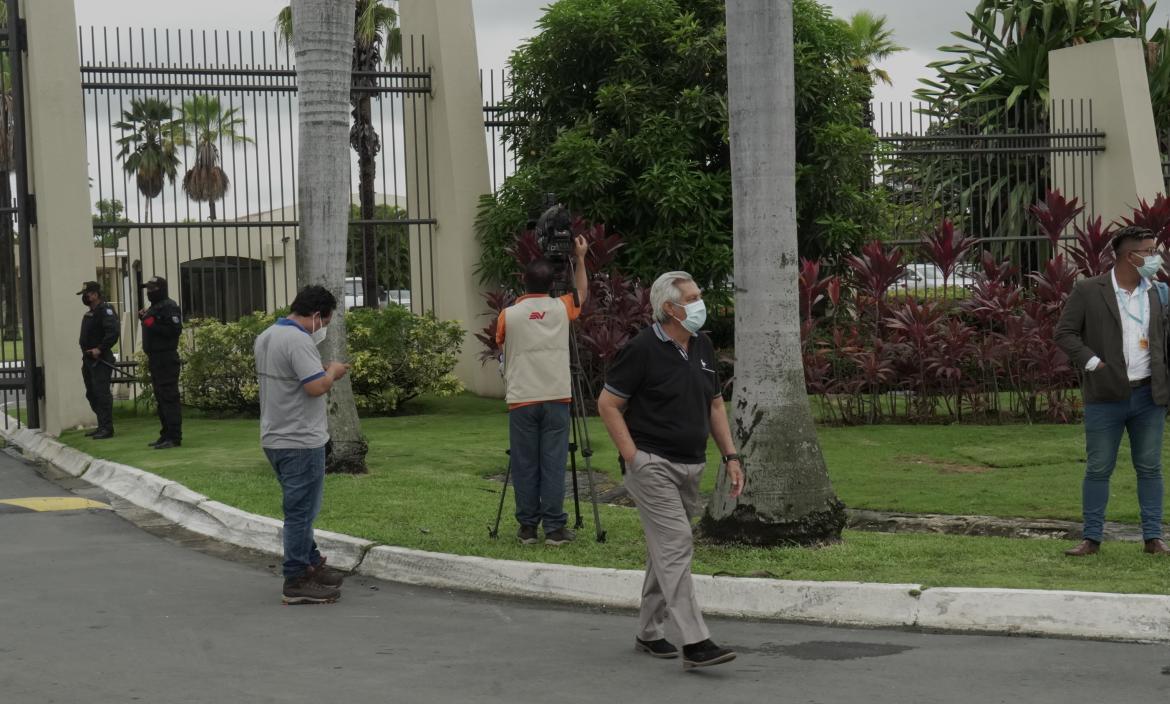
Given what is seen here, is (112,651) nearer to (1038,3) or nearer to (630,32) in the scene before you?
(630,32)

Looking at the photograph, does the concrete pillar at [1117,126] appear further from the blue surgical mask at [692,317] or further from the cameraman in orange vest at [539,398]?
the blue surgical mask at [692,317]

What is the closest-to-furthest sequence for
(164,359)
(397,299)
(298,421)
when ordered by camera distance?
1. (298,421)
2. (164,359)
3. (397,299)

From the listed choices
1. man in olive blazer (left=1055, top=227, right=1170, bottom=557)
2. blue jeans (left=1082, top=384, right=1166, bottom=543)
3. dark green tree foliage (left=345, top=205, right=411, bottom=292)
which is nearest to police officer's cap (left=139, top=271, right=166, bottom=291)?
dark green tree foliage (left=345, top=205, right=411, bottom=292)

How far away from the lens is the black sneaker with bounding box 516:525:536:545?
8789 mm

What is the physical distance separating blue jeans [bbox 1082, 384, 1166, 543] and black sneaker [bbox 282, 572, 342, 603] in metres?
4.29

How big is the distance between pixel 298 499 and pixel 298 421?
1.41ft

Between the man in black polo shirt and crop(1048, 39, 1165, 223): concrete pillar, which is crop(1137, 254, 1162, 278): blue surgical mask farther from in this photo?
crop(1048, 39, 1165, 223): concrete pillar

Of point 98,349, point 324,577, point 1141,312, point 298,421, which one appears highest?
point 1141,312

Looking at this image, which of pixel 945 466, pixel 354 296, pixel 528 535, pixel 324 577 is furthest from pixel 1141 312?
pixel 354 296

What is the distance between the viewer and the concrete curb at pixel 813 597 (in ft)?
21.7

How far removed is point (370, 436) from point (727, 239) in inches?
201

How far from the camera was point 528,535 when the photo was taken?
8812 mm

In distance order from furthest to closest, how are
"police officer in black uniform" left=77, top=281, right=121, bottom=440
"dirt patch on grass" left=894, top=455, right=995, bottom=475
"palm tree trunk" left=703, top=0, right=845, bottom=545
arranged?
"police officer in black uniform" left=77, top=281, right=121, bottom=440, "dirt patch on grass" left=894, top=455, right=995, bottom=475, "palm tree trunk" left=703, top=0, right=845, bottom=545

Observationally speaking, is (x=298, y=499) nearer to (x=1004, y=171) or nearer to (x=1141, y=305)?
(x=1141, y=305)
